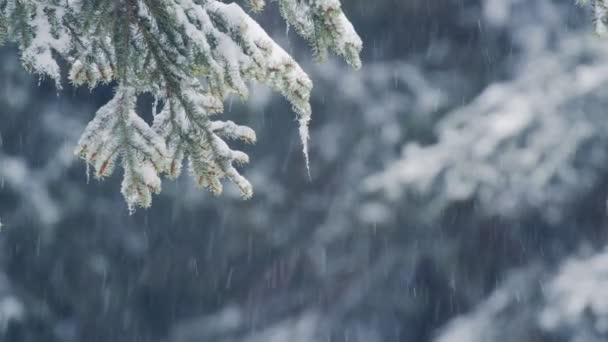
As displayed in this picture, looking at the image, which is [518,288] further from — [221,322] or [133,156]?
[133,156]

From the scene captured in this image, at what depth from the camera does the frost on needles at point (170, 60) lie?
73.4 inches

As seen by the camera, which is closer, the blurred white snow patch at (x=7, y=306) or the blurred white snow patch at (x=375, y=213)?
the blurred white snow patch at (x=7, y=306)

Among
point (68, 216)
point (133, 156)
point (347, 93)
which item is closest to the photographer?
point (133, 156)

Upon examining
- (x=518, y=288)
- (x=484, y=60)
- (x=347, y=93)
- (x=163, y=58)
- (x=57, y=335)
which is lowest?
(x=57, y=335)

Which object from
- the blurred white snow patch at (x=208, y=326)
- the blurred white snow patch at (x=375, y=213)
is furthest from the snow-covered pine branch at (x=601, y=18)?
the blurred white snow patch at (x=208, y=326)

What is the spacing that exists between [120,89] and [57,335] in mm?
7334

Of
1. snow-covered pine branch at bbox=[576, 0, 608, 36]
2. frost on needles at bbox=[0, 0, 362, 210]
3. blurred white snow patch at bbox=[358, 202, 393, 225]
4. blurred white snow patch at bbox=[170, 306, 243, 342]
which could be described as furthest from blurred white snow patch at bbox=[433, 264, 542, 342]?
snow-covered pine branch at bbox=[576, 0, 608, 36]

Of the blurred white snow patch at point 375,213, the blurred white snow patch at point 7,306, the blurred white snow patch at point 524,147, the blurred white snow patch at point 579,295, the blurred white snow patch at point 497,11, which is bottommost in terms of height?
the blurred white snow patch at point 7,306

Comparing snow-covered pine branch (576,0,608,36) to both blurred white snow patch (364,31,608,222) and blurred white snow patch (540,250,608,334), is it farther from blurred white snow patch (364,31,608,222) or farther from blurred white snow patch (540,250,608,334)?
blurred white snow patch (540,250,608,334)

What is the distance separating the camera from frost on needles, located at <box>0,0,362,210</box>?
1863 mm

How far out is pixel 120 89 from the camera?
189cm

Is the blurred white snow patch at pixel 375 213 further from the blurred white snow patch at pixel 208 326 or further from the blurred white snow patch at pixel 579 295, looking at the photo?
the blurred white snow patch at pixel 579 295

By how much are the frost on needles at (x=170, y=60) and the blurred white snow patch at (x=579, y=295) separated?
7666 mm

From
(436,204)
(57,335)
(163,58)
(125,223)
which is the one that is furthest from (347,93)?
(163,58)
